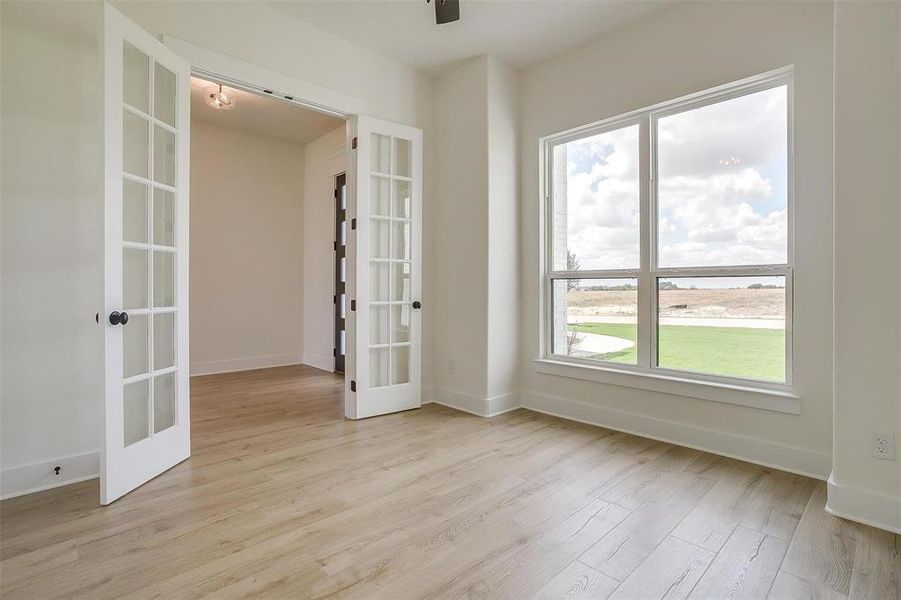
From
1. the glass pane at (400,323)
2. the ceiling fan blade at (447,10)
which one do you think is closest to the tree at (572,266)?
the glass pane at (400,323)

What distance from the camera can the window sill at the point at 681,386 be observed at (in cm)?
267

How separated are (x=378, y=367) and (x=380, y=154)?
1835 mm

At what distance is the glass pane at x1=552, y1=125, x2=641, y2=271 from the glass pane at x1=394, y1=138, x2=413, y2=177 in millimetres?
1302

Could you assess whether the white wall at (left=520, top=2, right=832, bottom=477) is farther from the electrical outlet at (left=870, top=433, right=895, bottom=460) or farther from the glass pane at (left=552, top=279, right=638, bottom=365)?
the electrical outlet at (left=870, top=433, right=895, bottom=460)

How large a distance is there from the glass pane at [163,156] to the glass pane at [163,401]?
117cm

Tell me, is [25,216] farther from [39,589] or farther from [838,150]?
[838,150]

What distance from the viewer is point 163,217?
2643 mm

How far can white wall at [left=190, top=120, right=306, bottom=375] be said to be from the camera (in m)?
5.54

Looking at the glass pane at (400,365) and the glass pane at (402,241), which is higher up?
the glass pane at (402,241)

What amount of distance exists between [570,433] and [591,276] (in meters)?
1.29

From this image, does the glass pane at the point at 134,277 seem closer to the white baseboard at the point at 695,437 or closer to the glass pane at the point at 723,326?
the white baseboard at the point at 695,437

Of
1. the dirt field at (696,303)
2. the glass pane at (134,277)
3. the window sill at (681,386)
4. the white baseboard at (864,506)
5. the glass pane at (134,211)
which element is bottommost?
the white baseboard at (864,506)

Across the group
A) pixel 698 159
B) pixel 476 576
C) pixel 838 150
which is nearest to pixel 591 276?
pixel 698 159

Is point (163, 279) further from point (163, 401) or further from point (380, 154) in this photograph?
point (380, 154)
